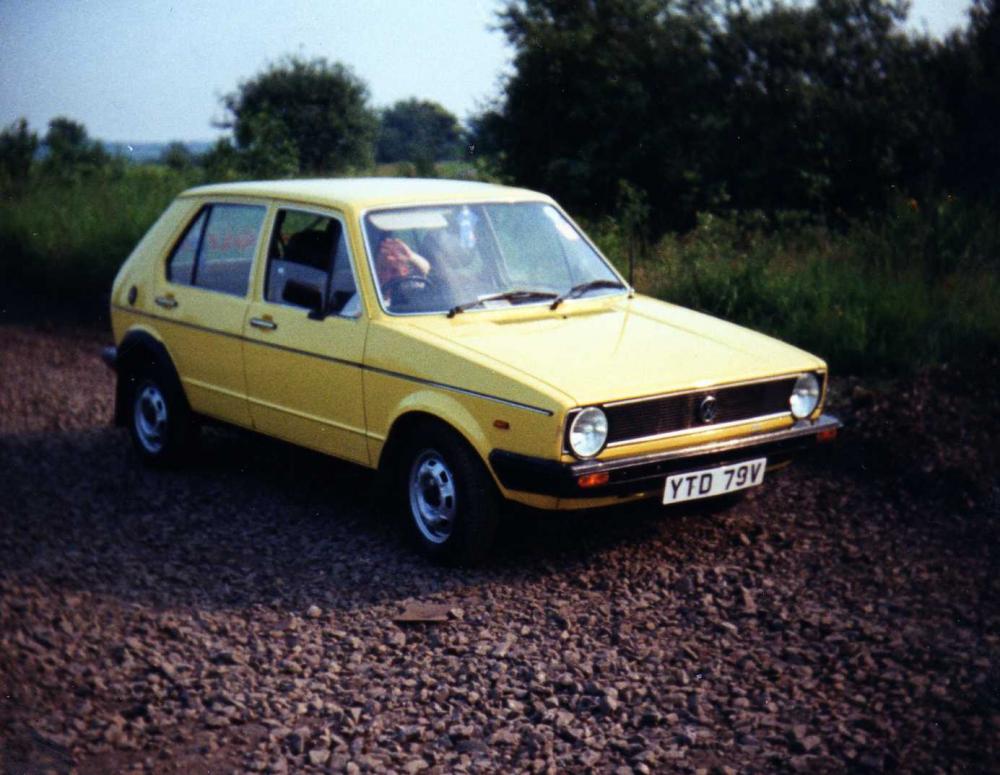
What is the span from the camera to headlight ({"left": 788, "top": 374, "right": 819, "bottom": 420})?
6.12m

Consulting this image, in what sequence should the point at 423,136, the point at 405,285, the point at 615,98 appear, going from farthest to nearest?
the point at 423,136 → the point at 615,98 → the point at 405,285

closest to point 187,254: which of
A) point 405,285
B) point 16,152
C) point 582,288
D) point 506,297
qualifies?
point 405,285

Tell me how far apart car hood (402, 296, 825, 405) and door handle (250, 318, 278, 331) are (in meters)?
1.04

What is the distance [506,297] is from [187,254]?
8.07 feet

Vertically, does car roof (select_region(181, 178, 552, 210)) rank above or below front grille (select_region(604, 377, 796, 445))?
above

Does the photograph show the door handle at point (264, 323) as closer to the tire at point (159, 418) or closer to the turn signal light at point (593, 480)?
the tire at point (159, 418)

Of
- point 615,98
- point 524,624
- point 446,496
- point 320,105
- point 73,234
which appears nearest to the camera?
point 524,624

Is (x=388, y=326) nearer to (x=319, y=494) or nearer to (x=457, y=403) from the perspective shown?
(x=457, y=403)

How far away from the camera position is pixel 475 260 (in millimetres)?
6527

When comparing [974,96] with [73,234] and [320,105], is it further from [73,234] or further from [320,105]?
[320,105]

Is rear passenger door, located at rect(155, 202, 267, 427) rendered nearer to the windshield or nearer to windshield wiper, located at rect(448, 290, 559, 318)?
the windshield

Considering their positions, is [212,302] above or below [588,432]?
above

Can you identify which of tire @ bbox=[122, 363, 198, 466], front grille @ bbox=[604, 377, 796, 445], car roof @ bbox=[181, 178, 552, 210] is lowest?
tire @ bbox=[122, 363, 198, 466]

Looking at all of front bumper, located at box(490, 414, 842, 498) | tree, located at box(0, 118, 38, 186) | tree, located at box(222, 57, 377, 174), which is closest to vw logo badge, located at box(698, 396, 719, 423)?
front bumper, located at box(490, 414, 842, 498)
